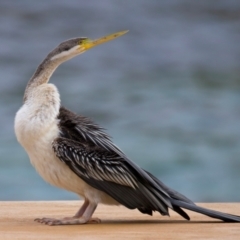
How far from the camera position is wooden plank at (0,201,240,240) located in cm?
330

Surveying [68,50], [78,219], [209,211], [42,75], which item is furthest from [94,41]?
[209,211]

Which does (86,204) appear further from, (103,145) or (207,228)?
(207,228)

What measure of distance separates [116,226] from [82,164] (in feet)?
1.02

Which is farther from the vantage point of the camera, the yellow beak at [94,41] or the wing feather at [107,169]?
the yellow beak at [94,41]

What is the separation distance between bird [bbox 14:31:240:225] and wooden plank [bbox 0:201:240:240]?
0.27ft

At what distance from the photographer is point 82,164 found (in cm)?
354

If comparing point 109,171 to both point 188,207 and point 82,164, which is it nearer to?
point 82,164

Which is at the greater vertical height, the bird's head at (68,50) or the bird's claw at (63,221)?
the bird's head at (68,50)

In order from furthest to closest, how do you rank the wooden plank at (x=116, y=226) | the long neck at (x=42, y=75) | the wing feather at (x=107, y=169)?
the long neck at (x=42, y=75) → the wing feather at (x=107, y=169) → the wooden plank at (x=116, y=226)

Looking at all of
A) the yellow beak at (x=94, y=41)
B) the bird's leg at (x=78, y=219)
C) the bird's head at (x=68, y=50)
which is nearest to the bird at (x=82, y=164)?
the bird's leg at (x=78, y=219)

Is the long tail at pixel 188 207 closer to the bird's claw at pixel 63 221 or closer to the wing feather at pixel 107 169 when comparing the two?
the wing feather at pixel 107 169

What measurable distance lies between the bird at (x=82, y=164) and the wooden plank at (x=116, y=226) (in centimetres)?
8

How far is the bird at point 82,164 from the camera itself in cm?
356

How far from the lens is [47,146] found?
356 cm
